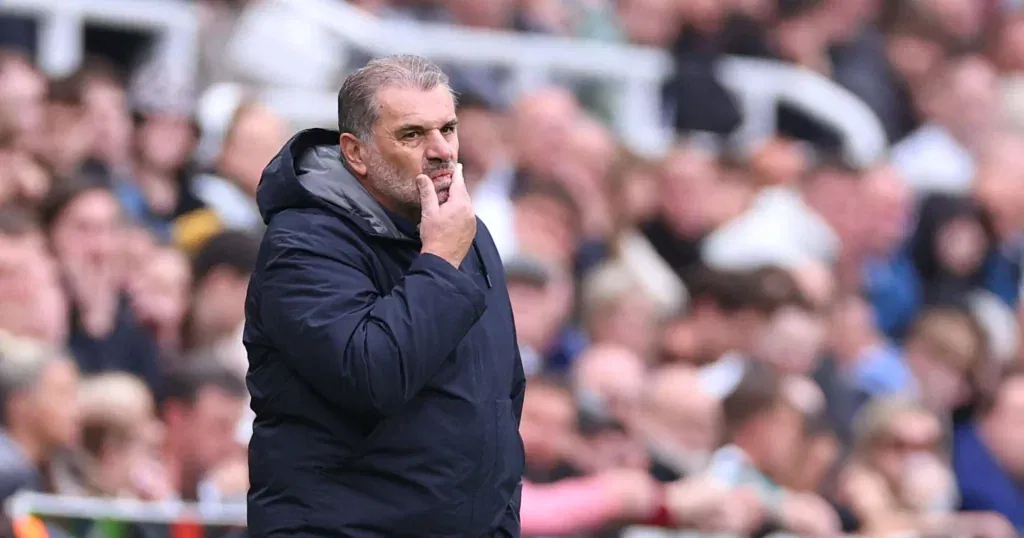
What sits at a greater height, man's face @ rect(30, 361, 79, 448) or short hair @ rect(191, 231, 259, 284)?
short hair @ rect(191, 231, 259, 284)

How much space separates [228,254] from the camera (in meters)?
6.54

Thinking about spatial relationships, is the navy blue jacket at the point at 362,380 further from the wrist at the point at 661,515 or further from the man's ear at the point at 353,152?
the wrist at the point at 661,515

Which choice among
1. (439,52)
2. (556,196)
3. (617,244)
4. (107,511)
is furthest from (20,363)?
(439,52)

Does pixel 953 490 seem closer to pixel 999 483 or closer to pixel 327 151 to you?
pixel 999 483

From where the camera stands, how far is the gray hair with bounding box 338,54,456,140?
3414 millimetres

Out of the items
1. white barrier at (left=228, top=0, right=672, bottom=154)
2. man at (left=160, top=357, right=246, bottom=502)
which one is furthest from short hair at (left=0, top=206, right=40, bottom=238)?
white barrier at (left=228, top=0, right=672, bottom=154)

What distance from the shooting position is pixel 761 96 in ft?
34.5

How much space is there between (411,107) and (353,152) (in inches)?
6.0

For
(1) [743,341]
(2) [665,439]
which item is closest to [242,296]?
(2) [665,439]

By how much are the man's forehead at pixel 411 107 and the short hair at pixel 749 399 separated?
326cm

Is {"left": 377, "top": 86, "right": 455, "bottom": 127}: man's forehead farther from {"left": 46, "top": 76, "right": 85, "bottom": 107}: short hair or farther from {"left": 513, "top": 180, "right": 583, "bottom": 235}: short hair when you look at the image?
{"left": 513, "top": 180, "right": 583, "bottom": 235}: short hair

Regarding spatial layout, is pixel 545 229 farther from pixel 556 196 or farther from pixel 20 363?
pixel 20 363

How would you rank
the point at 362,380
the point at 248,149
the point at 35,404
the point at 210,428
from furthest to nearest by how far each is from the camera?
the point at 248,149, the point at 210,428, the point at 35,404, the point at 362,380

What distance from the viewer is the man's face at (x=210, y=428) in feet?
19.6
